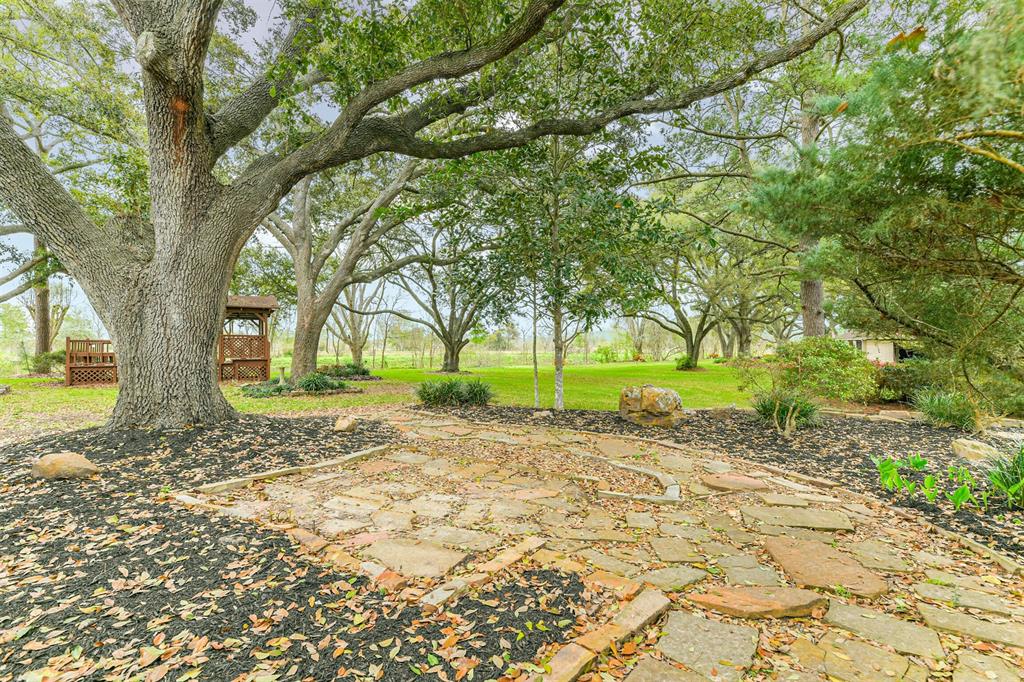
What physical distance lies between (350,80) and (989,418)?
8.37 metres

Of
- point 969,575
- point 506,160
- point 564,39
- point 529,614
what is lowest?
point 969,575

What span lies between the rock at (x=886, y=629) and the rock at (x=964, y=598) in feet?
1.27

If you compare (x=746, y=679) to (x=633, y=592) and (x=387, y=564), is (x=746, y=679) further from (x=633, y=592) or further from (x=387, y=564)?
(x=387, y=564)

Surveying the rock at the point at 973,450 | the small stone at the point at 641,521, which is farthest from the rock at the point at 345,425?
the rock at the point at 973,450

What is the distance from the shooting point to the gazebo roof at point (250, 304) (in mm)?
13812

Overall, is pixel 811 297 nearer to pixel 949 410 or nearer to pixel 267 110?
pixel 949 410

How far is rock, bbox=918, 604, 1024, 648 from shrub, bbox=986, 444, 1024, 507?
1.93m

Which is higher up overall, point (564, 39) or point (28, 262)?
point (564, 39)

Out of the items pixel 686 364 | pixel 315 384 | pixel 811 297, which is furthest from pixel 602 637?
pixel 686 364

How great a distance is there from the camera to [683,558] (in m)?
2.50

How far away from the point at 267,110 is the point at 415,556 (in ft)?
17.6

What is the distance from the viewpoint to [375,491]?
3496 millimetres

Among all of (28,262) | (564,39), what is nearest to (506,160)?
(564,39)

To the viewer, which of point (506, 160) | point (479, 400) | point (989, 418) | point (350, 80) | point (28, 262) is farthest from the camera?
point (28, 262)
